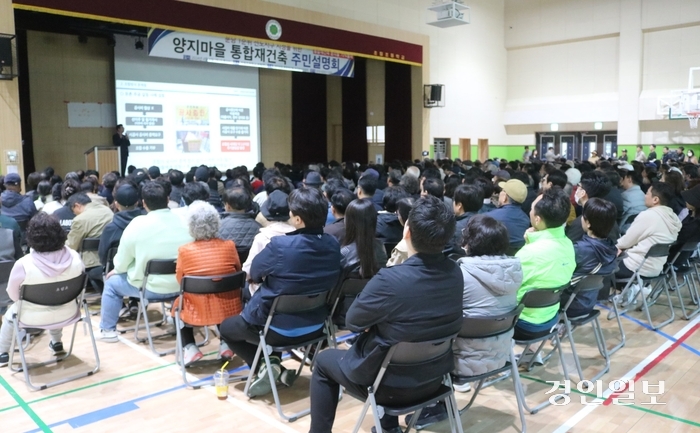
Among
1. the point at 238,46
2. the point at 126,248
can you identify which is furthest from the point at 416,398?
the point at 238,46

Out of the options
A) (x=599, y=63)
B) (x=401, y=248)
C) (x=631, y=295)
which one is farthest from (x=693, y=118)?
(x=401, y=248)

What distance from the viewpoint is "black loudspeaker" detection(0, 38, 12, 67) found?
863cm

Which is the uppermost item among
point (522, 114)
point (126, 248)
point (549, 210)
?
point (522, 114)

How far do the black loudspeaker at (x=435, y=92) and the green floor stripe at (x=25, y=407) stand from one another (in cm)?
1359

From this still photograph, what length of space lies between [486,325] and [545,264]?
0.86m

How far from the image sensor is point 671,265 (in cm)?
520

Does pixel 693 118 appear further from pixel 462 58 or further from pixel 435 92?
pixel 435 92

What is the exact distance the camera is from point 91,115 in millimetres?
12609

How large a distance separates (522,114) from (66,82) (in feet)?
48.9

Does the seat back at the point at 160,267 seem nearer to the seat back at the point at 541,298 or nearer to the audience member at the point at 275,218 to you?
the audience member at the point at 275,218

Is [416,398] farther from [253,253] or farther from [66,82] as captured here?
[66,82]

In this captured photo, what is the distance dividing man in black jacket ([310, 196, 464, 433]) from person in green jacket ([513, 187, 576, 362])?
105 cm

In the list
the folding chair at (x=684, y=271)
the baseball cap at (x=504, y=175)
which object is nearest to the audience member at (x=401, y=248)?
the folding chair at (x=684, y=271)

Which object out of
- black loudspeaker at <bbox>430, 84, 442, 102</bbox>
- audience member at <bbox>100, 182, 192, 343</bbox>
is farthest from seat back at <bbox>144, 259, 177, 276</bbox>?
black loudspeaker at <bbox>430, 84, 442, 102</bbox>
